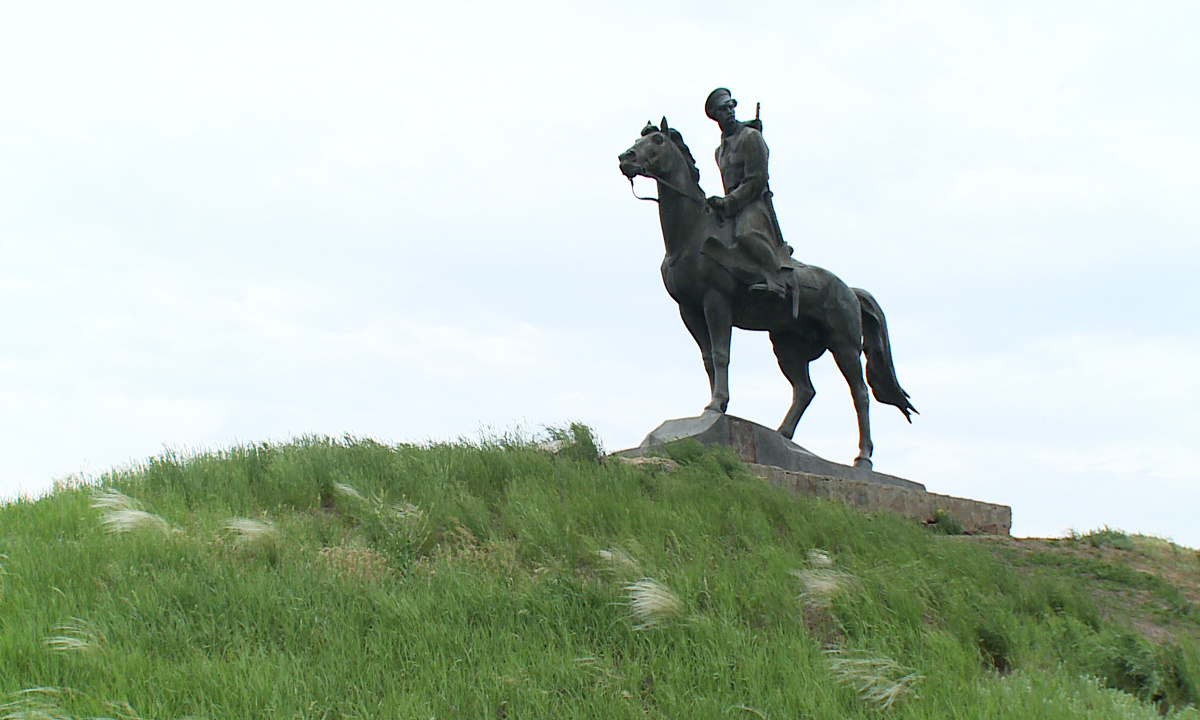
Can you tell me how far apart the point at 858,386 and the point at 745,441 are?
251cm

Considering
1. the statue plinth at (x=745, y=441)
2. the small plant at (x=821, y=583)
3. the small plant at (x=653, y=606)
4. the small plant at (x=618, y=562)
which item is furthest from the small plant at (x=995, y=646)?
the statue plinth at (x=745, y=441)

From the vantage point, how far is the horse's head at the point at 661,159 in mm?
10375

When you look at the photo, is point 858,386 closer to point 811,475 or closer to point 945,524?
point 945,524

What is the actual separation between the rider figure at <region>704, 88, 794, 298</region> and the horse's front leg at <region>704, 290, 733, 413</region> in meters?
0.39

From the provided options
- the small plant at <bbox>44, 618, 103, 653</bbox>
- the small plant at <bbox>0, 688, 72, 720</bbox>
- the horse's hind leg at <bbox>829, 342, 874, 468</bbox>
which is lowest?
the small plant at <bbox>0, 688, 72, 720</bbox>

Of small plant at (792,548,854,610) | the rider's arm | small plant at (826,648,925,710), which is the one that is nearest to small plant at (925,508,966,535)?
the rider's arm

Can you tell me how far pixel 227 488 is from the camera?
7.58m

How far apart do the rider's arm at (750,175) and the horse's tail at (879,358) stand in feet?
8.36

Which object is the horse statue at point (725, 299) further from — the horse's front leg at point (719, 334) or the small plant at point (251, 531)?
the small plant at point (251, 531)

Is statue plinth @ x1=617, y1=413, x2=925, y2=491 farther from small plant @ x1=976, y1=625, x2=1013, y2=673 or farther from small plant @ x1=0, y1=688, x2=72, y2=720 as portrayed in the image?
small plant @ x1=0, y1=688, x2=72, y2=720

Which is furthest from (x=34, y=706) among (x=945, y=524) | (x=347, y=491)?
(x=945, y=524)

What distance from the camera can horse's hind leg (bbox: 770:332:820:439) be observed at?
40.0 feet

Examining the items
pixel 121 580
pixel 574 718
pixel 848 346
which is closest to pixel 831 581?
pixel 574 718

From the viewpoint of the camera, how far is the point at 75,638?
4605mm
